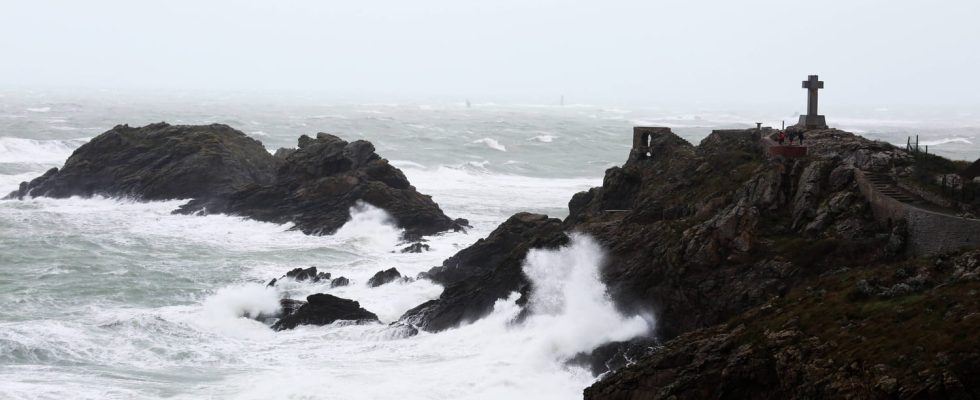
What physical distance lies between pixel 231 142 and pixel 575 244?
Answer: 3257 cm

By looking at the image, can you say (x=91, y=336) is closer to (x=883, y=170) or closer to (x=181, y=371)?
(x=181, y=371)

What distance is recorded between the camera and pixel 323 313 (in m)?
32.7

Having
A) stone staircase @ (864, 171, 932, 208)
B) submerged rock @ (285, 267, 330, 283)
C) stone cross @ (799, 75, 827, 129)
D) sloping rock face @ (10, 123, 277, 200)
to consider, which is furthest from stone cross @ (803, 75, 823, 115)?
sloping rock face @ (10, 123, 277, 200)

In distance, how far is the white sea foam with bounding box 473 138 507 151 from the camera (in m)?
98.5

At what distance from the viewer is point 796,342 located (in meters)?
19.1

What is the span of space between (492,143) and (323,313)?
69.6 metres

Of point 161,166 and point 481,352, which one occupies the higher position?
point 161,166

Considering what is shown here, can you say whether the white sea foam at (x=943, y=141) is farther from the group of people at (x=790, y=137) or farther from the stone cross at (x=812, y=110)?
the group of people at (x=790, y=137)

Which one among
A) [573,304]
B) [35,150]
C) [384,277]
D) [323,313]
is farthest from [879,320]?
[35,150]

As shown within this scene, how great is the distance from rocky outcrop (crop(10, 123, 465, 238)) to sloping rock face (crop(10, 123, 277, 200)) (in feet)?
0.17

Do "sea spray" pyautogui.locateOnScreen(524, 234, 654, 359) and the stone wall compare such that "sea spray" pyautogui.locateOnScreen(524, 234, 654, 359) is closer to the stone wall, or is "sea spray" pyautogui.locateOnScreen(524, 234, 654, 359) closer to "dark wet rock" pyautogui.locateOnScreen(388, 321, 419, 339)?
"dark wet rock" pyautogui.locateOnScreen(388, 321, 419, 339)

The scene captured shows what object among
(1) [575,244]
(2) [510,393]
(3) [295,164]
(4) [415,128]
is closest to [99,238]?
(3) [295,164]

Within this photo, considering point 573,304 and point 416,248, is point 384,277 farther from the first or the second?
point 573,304

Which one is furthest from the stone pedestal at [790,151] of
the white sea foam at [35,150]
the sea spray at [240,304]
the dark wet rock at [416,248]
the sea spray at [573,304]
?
the white sea foam at [35,150]
